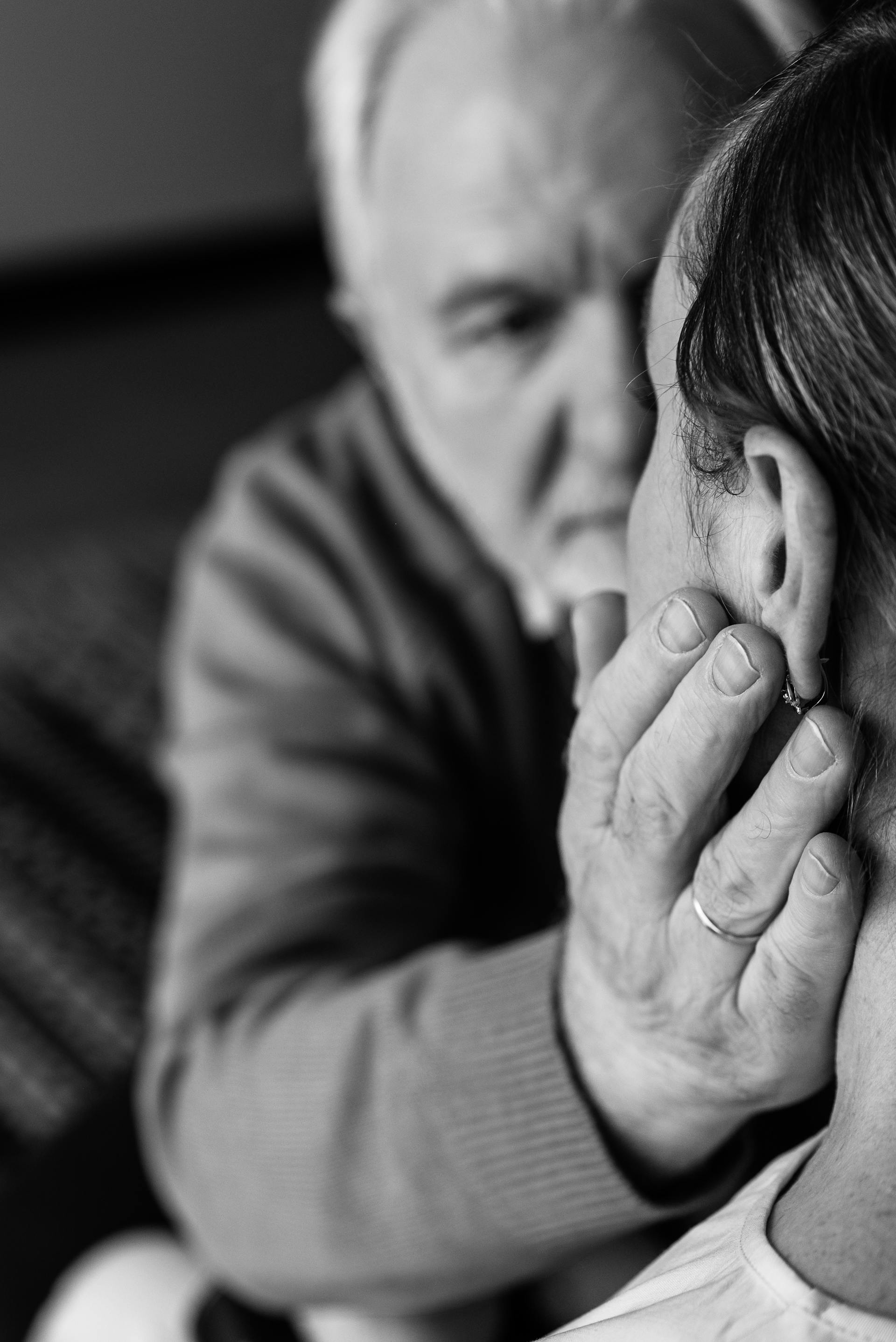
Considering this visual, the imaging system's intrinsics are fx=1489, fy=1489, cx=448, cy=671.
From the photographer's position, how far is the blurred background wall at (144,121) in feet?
12.6

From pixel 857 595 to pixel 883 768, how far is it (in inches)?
1.9

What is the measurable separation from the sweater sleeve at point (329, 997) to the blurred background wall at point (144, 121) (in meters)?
3.08

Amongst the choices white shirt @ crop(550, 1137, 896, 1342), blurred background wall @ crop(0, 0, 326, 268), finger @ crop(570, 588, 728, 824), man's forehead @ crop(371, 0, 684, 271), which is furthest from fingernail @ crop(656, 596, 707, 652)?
blurred background wall @ crop(0, 0, 326, 268)

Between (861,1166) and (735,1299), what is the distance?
0.05 meters

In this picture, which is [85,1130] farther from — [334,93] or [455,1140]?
[334,93]

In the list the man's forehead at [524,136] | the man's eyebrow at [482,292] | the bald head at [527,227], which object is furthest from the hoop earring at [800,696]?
the man's eyebrow at [482,292]

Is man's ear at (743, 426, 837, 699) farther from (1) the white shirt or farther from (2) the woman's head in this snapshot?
(1) the white shirt

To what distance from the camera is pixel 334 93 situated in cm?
94

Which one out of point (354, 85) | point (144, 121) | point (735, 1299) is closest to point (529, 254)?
point (354, 85)

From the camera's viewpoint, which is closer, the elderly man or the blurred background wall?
the elderly man

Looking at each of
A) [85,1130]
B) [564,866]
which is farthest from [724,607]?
[85,1130]

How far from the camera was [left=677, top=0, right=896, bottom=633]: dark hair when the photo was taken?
360 mm

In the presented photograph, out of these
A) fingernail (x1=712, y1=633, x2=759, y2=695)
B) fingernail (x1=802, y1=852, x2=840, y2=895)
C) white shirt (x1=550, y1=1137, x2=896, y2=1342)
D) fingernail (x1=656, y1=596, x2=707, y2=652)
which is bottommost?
white shirt (x1=550, y1=1137, x2=896, y2=1342)

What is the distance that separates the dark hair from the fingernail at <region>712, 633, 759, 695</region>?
0.10ft
